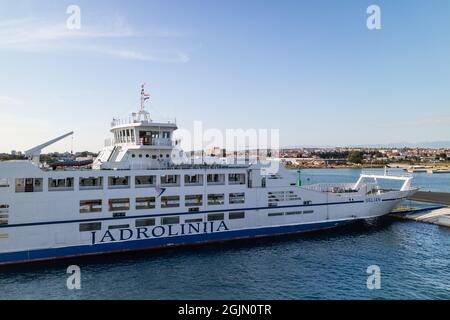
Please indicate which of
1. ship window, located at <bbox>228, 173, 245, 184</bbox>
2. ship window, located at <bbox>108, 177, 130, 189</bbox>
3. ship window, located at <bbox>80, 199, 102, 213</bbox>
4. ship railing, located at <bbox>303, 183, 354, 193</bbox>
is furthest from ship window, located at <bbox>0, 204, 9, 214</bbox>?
ship railing, located at <bbox>303, 183, 354, 193</bbox>

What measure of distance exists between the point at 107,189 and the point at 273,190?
12.6 meters

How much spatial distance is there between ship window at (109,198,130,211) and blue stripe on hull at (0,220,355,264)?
2305mm

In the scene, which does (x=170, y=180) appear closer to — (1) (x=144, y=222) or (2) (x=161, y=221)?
(2) (x=161, y=221)

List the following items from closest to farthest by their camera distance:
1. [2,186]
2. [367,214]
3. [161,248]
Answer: [2,186] → [161,248] → [367,214]

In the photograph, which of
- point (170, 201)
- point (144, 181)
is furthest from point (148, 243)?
point (144, 181)

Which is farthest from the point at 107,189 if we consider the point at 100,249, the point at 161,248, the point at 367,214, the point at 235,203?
the point at 367,214

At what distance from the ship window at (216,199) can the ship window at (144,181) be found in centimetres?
433

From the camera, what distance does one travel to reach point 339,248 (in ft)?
82.0

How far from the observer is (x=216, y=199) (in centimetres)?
2553

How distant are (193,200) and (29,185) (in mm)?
10510

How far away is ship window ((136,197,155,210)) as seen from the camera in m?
23.2

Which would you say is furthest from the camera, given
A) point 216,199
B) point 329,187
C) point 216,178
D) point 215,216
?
point 329,187

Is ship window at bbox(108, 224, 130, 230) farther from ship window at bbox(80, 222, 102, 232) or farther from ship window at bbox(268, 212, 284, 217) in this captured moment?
ship window at bbox(268, 212, 284, 217)
